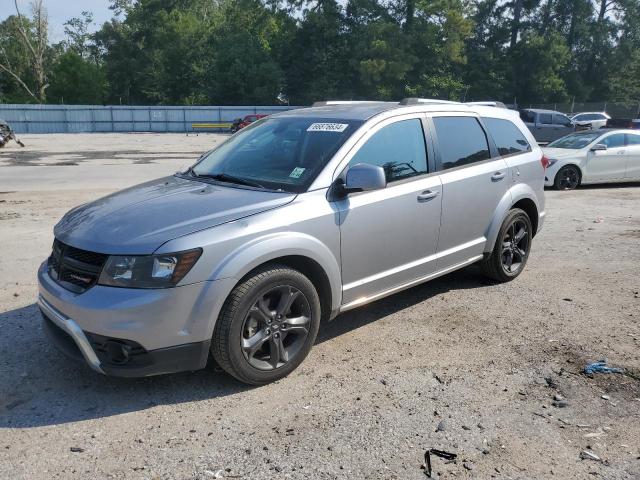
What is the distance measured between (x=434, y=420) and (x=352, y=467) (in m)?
0.68

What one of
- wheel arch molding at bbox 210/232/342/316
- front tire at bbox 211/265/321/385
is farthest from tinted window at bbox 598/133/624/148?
front tire at bbox 211/265/321/385

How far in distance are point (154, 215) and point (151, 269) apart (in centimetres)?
48

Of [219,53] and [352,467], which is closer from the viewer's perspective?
[352,467]

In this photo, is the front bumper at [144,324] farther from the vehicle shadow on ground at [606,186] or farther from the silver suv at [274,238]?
the vehicle shadow on ground at [606,186]

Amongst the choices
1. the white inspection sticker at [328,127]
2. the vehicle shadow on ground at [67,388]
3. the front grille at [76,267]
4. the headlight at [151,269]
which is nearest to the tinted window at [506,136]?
the white inspection sticker at [328,127]

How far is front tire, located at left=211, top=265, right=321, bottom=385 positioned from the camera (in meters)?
3.50

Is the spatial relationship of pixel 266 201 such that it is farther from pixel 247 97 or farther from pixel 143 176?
pixel 247 97

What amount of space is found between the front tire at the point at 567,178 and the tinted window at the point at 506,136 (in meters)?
7.31

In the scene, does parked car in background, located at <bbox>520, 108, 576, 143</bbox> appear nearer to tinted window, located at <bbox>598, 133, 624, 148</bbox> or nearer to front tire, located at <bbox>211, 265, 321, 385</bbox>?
tinted window, located at <bbox>598, 133, 624, 148</bbox>

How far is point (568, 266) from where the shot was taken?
21.6ft

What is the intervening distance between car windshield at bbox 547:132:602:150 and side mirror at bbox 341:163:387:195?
34.4ft

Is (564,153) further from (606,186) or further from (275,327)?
(275,327)

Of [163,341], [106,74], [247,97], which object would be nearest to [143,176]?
[163,341]

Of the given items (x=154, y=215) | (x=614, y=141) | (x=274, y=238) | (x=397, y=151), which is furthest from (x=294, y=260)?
(x=614, y=141)
